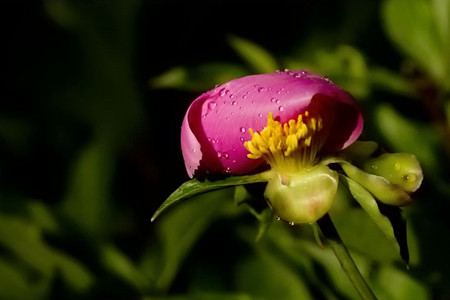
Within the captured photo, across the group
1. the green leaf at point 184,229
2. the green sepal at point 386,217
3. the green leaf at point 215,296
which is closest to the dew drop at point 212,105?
the green sepal at point 386,217

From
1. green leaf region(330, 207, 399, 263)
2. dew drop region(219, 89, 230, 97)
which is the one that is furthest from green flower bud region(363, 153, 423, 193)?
green leaf region(330, 207, 399, 263)

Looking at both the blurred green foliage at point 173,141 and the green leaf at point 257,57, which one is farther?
the green leaf at point 257,57

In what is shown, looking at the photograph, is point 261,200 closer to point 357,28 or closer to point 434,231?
point 434,231

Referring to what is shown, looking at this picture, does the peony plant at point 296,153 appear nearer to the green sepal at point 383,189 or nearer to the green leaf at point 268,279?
the green sepal at point 383,189

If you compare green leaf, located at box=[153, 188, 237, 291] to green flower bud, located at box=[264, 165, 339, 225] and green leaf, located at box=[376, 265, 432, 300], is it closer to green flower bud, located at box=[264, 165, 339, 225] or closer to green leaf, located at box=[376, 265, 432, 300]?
green leaf, located at box=[376, 265, 432, 300]

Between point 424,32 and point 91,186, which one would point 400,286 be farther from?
point 91,186

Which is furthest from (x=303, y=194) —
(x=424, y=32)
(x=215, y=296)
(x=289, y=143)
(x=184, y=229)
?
(x=424, y=32)

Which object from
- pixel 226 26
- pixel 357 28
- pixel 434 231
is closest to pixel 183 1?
pixel 226 26
